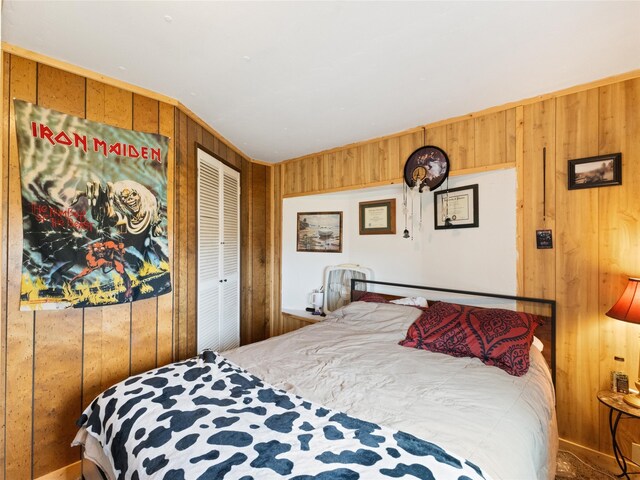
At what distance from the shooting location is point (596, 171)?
6.64 feet

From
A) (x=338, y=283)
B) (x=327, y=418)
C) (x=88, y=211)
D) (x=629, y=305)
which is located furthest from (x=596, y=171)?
(x=88, y=211)

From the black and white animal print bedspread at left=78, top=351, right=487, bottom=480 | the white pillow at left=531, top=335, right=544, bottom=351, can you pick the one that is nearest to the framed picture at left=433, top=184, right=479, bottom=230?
the white pillow at left=531, top=335, right=544, bottom=351

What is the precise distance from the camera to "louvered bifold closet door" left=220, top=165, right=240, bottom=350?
313cm

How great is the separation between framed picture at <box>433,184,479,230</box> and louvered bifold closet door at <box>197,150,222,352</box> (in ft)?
6.55

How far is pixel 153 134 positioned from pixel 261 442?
2.06 metres

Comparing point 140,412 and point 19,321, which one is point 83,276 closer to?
point 19,321

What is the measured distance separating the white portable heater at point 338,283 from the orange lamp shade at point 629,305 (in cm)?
201

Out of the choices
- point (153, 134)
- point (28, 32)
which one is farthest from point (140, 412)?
point (28, 32)

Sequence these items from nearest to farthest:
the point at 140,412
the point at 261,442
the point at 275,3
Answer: the point at 261,442 < the point at 140,412 < the point at 275,3

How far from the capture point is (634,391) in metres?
1.87

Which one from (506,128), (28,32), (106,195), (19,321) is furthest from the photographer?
(506,128)

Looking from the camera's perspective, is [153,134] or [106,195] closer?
[106,195]

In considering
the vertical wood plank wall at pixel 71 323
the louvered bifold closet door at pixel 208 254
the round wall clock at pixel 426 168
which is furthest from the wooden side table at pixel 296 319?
the round wall clock at pixel 426 168

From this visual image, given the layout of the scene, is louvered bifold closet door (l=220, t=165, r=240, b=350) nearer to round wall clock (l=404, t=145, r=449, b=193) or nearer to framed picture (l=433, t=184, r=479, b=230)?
round wall clock (l=404, t=145, r=449, b=193)
